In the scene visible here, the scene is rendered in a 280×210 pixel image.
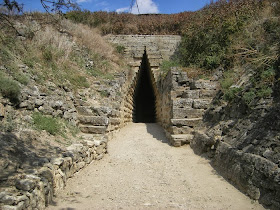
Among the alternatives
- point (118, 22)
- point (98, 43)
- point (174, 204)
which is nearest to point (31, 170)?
point (174, 204)

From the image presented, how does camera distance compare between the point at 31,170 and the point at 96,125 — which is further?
the point at 96,125

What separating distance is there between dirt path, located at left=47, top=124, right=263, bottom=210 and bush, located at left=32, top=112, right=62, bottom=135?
1.14 meters

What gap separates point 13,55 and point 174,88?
17.2 ft

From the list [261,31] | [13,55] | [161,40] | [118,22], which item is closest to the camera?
[13,55]

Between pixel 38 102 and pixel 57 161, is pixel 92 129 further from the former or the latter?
pixel 57 161

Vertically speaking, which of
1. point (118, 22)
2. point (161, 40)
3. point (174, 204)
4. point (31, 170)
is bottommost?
point (174, 204)

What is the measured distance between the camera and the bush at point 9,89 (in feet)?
14.7

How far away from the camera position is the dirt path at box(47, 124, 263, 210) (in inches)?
139

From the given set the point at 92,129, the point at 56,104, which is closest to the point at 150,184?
the point at 92,129

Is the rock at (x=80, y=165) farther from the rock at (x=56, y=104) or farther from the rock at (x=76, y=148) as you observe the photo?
the rock at (x=56, y=104)

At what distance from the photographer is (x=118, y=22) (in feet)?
46.2

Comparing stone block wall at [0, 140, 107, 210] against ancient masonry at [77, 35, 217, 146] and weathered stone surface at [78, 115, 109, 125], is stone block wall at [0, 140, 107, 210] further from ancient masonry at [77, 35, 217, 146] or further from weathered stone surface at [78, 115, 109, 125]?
ancient masonry at [77, 35, 217, 146]

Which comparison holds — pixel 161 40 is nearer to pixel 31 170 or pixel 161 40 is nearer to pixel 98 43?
pixel 98 43

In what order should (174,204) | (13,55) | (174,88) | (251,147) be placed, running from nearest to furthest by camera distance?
(174,204) < (251,147) < (13,55) < (174,88)
